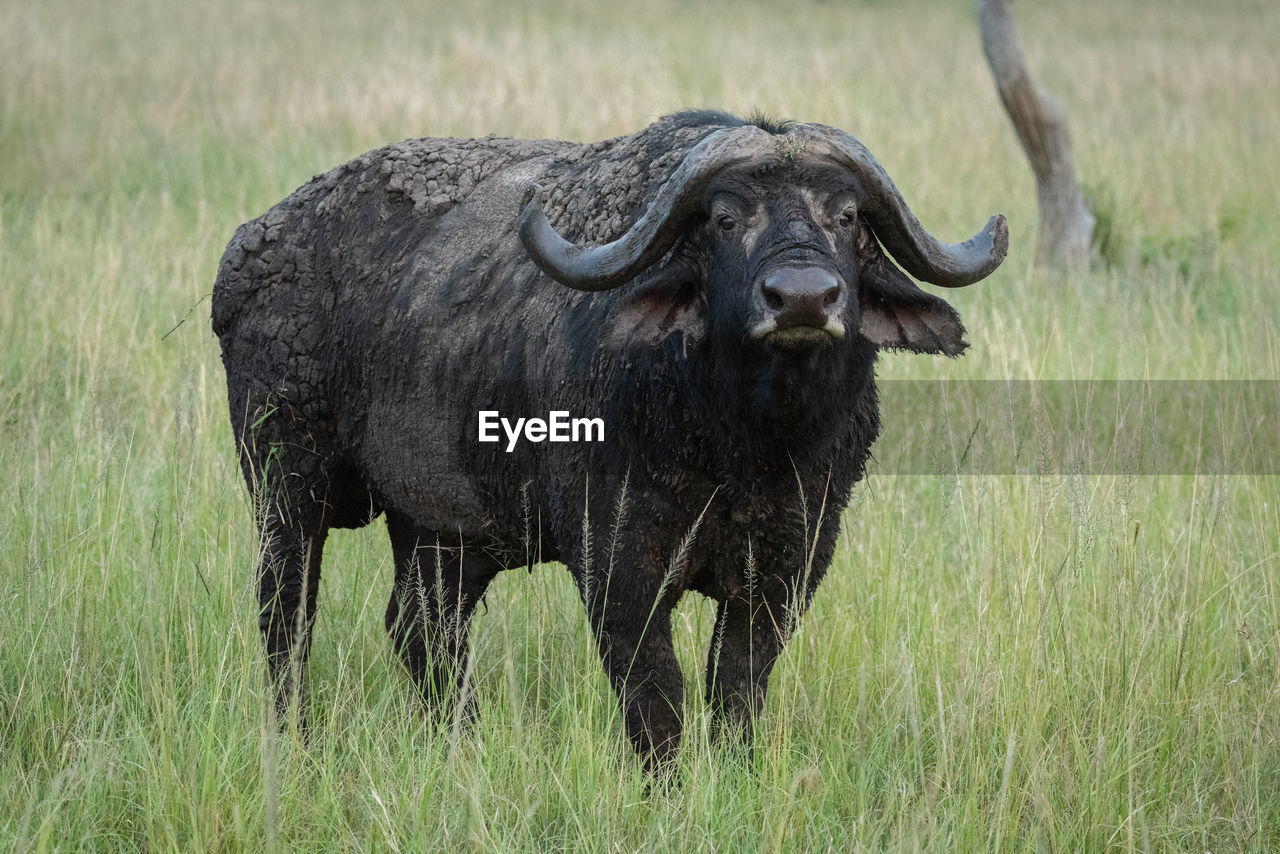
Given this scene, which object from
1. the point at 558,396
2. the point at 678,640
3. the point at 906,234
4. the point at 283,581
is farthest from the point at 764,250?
the point at 283,581

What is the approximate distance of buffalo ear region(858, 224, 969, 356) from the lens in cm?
379

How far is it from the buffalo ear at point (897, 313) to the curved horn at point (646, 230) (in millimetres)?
475

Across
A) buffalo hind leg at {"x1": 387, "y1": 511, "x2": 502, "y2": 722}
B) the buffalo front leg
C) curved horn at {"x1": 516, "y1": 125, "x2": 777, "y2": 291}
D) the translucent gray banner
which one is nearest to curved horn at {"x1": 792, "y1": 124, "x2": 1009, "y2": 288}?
curved horn at {"x1": 516, "y1": 125, "x2": 777, "y2": 291}

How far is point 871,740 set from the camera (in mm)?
4133

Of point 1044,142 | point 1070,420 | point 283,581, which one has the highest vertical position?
point 1044,142

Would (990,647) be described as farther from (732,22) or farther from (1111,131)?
(732,22)

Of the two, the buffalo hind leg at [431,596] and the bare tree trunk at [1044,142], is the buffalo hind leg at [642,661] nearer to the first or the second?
the buffalo hind leg at [431,596]

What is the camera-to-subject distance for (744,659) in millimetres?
4016

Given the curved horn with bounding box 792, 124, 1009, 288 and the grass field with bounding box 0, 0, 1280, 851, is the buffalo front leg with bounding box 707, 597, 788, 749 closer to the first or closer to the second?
the grass field with bounding box 0, 0, 1280, 851

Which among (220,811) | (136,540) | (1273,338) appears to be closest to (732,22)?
A: (1273,338)

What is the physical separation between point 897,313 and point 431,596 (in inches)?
86.4

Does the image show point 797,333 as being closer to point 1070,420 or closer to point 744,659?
point 744,659

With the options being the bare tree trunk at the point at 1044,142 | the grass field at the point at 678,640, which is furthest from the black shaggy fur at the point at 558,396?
the bare tree trunk at the point at 1044,142

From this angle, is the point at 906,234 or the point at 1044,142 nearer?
the point at 906,234
